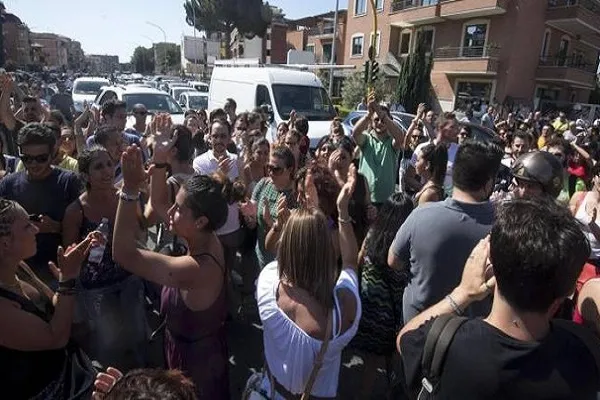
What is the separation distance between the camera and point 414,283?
2.59 metres

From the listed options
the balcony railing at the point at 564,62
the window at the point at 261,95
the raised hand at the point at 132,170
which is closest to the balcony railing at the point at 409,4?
the balcony railing at the point at 564,62

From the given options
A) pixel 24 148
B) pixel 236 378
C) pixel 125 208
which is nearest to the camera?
pixel 125 208

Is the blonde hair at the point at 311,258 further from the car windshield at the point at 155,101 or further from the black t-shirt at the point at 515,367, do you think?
the car windshield at the point at 155,101

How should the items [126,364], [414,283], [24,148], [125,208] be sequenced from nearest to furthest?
[125,208] → [414,283] → [24,148] → [126,364]

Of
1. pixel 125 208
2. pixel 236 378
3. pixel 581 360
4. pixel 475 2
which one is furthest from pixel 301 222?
pixel 475 2

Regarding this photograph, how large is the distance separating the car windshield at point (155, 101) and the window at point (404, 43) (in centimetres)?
2402

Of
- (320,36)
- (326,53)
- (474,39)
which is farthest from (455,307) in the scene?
(320,36)

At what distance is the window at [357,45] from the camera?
1322 inches

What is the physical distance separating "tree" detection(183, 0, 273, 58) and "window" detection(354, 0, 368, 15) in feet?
38.8

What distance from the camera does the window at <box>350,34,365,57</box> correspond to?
33572mm

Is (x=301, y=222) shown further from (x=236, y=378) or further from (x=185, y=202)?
(x=236, y=378)

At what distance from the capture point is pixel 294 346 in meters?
1.91

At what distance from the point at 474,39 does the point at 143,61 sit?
297 feet

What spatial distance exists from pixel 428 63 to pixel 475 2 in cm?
448
